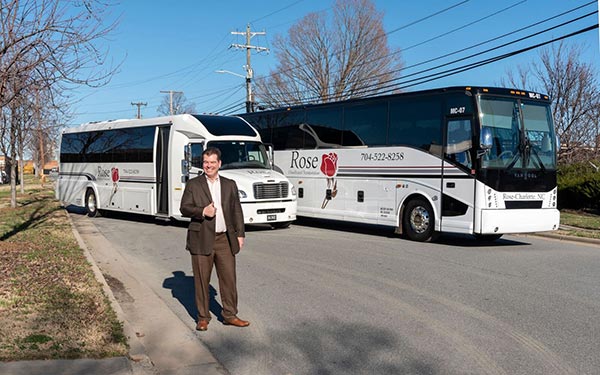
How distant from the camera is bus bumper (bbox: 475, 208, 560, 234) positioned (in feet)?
41.2

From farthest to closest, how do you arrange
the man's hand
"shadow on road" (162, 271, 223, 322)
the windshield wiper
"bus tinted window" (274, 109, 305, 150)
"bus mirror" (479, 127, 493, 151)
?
"bus tinted window" (274, 109, 305, 150) < the windshield wiper < "bus mirror" (479, 127, 493, 151) < "shadow on road" (162, 271, 223, 322) < the man's hand

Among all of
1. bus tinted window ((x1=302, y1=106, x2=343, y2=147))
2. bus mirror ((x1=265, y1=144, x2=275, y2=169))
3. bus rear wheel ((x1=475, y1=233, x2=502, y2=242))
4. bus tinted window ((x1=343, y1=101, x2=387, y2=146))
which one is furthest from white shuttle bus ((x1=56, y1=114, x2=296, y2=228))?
bus rear wheel ((x1=475, y1=233, x2=502, y2=242))

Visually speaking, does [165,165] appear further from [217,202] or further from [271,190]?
[217,202]

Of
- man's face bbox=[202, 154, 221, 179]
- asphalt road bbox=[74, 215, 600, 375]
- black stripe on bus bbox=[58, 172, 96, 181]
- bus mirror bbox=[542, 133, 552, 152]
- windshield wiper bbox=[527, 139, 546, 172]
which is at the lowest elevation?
asphalt road bbox=[74, 215, 600, 375]

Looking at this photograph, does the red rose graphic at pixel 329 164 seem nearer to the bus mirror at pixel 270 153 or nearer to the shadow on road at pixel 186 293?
the bus mirror at pixel 270 153

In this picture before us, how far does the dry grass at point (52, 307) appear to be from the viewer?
5539 mm

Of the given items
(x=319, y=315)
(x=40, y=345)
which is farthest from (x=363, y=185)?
(x=40, y=345)

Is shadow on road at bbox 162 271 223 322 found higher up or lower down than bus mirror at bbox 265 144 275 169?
lower down

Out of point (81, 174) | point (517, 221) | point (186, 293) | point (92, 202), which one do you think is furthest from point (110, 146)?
point (517, 221)

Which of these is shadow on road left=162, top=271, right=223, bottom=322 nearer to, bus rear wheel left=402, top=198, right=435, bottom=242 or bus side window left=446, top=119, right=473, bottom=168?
bus rear wheel left=402, top=198, right=435, bottom=242

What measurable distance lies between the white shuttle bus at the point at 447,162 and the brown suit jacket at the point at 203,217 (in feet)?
24.7

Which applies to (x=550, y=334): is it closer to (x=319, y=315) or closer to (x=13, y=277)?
(x=319, y=315)

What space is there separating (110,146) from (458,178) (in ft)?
40.6

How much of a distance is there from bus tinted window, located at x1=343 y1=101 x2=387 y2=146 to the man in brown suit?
30.2 feet
